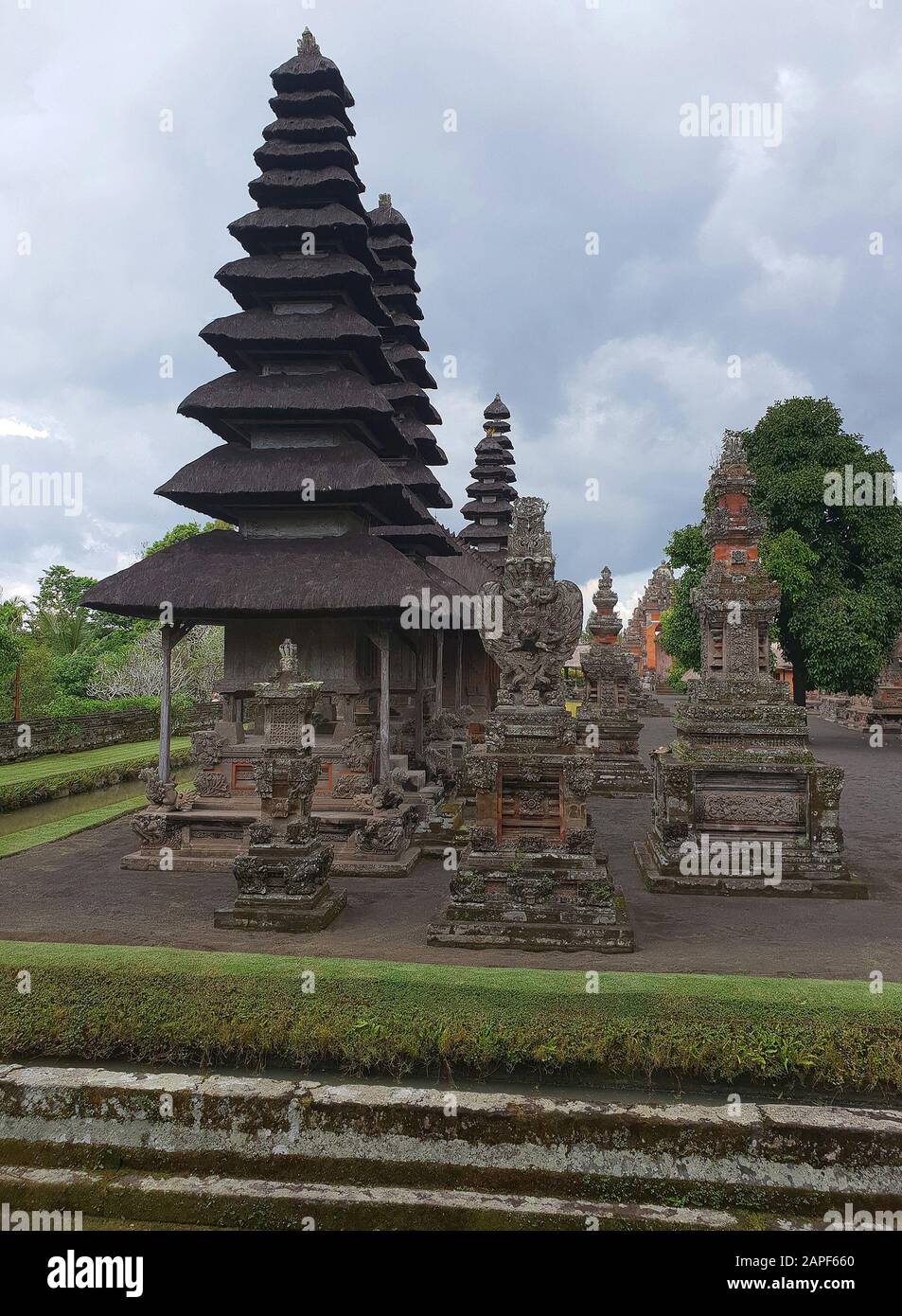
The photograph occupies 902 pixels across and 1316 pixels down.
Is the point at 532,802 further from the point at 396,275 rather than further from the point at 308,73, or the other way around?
the point at 396,275

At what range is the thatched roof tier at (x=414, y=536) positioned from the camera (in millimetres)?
16703

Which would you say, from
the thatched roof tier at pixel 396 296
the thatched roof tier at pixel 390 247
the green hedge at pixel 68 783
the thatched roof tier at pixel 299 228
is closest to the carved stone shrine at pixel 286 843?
the green hedge at pixel 68 783

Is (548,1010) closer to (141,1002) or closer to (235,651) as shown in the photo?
(141,1002)

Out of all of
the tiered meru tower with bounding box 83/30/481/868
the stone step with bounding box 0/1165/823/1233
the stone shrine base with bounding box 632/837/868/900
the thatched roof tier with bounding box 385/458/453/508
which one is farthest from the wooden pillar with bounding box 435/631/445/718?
the stone step with bounding box 0/1165/823/1233

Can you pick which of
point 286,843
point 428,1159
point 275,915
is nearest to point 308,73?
point 286,843

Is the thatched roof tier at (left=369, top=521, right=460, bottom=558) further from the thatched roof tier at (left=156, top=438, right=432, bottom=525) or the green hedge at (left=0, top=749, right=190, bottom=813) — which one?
the green hedge at (left=0, top=749, right=190, bottom=813)

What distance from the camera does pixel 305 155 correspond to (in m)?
14.9

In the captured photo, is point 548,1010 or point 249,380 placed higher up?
point 249,380

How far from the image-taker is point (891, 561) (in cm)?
2559

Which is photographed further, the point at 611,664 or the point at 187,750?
the point at 187,750

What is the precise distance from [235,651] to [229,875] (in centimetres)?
415

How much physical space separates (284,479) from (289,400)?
5.01 ft
